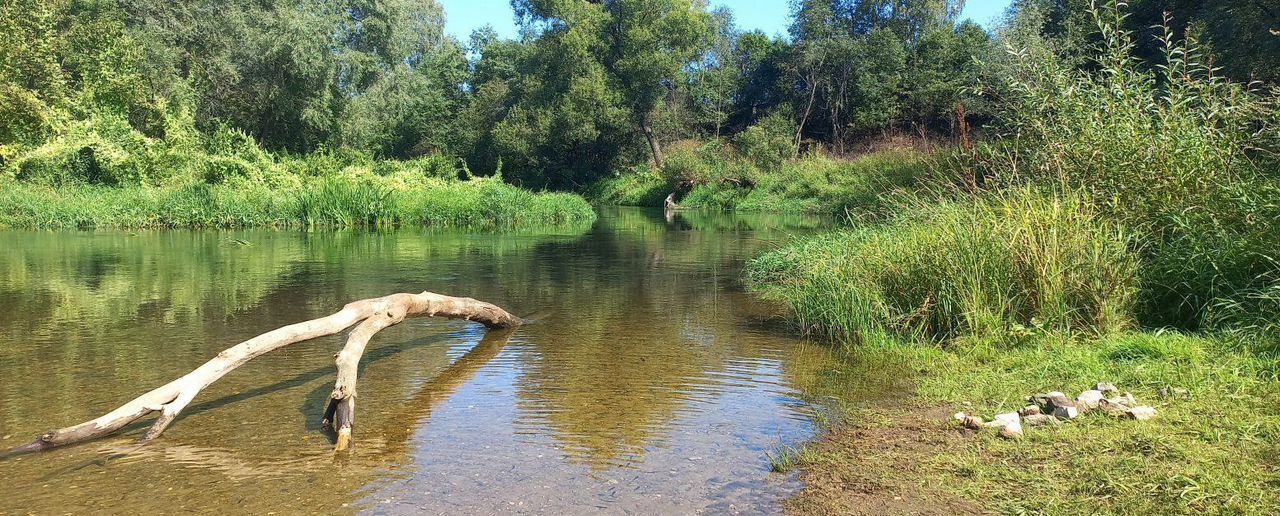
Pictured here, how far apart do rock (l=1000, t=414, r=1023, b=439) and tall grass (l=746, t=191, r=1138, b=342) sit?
93.2 inches

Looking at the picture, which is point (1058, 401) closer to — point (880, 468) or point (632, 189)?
point (880, 468)

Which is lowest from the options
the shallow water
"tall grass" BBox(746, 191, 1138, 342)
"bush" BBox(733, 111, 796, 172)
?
the shallow water

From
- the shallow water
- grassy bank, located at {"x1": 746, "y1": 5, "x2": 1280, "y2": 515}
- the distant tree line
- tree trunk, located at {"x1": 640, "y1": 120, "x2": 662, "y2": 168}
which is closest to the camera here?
grassy bank, located at {"x1": 746, "y1": 5, "x2": 1280, "y2": 515}

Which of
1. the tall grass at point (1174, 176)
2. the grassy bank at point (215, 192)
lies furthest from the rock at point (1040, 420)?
the grassy bank at point (215, 192)

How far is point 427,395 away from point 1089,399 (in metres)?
4.47

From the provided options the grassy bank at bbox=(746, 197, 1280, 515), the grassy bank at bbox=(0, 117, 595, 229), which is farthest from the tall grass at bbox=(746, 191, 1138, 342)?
the grassy bank at bbox=(0, 117, 595, 229)

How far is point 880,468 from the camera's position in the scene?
4.50m

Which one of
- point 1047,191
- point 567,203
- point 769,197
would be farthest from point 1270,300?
point 769,197

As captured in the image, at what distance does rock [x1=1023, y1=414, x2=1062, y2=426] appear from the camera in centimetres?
475

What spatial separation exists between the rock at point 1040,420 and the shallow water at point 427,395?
128cm

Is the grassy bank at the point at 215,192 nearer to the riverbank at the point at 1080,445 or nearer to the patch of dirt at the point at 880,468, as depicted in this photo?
the riverbank at the point at 1080,445

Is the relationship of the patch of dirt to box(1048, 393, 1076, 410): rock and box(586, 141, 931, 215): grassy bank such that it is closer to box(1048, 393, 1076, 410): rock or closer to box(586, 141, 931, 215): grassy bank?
box(1048, 393, 1076, 410): rock

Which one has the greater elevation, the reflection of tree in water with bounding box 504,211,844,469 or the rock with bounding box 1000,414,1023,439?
the rock with bounding box 1000,414,1023,439

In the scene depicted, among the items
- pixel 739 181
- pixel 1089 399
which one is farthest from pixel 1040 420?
pixel 739 181
